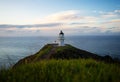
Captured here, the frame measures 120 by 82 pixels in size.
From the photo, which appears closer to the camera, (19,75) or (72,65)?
(19,75)

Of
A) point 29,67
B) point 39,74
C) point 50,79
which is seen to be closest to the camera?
point 50,79

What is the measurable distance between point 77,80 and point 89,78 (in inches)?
19.8

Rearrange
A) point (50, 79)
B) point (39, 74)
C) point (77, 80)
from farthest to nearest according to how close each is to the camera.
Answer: point (39, 74) < point (50, 79) < point (77, 80)

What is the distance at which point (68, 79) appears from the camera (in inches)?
236

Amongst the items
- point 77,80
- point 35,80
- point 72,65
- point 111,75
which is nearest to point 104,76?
point 111,75

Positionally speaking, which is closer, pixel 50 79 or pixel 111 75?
pixel 50 79

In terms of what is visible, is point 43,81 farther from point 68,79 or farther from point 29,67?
point 29,67

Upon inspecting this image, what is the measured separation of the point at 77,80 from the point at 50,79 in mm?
869

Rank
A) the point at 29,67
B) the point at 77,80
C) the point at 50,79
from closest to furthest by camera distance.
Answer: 1. the point at 77,80
2. the point at 50,79
3. the point at 29,67

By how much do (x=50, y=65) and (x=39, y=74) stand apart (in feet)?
4.29

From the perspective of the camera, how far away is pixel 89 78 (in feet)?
20.4

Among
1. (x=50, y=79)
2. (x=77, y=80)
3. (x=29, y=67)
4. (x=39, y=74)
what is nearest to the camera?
(x=77, y=80)

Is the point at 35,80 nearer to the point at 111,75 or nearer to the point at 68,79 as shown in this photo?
the point at 68,79

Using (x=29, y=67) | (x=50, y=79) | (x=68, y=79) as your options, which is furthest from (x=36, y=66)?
(x=68, y=79)
